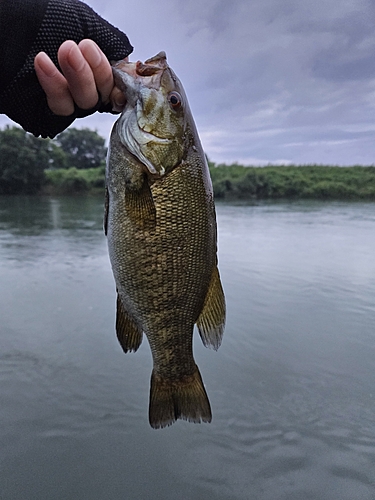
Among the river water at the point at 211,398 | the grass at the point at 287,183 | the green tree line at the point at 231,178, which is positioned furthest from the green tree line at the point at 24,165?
the river water at the point at 211,398

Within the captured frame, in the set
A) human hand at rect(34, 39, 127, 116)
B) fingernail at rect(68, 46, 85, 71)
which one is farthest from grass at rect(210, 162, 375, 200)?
fingernail at rect(68, 46, 85, 71)

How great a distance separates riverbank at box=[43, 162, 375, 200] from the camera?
27531 mm

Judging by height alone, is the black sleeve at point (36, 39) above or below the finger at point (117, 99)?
above

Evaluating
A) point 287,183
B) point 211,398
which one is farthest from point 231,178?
point 211,398

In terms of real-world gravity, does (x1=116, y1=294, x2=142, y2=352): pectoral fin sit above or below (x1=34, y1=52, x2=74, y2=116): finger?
below

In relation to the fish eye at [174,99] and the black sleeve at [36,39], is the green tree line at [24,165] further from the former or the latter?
the fish eye at [174,99]

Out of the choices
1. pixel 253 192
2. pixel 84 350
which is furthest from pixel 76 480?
pixel 253 192

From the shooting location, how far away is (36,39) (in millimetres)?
1478

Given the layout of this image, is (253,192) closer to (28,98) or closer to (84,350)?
(84,350)

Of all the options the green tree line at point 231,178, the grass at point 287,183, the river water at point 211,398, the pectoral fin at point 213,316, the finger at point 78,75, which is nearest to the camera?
the finger at point 78,75

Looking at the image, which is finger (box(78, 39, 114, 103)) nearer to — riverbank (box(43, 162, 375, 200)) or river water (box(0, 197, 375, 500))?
river water (box(0, 197, 375, 500))

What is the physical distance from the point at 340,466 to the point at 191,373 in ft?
7.94

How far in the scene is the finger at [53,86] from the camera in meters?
1.38

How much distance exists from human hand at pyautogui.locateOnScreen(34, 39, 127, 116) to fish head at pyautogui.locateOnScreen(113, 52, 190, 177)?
2.6 inches
